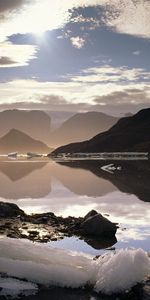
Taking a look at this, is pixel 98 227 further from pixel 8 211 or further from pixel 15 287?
pixel 15 287

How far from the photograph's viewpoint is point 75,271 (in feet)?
54.7

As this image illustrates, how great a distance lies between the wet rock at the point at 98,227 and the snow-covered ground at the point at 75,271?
7.97 meters

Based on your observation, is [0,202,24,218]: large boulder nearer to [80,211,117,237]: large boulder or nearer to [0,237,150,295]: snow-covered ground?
[80,211,117,237]: large boulder

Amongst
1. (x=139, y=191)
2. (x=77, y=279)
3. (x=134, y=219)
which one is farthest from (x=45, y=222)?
(x=139, y=191)

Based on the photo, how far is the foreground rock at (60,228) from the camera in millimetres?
25219

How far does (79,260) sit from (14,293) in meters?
3.70

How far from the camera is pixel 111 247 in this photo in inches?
925

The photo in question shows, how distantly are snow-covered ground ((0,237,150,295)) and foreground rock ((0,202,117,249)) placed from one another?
6.29m

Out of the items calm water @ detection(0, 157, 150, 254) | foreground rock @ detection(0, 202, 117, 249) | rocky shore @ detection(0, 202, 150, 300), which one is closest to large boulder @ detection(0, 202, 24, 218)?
rocky shore @ detection(0, 202, 150, 300)

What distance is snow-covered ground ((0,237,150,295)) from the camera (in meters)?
15.6

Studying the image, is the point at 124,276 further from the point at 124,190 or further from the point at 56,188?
the point at 56,188

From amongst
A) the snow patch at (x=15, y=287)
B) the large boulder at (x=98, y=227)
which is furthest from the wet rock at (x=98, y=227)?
the snow patch at (x=15, y=287)

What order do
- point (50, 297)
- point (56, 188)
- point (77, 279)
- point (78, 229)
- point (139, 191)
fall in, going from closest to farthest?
point (50, 297) < point (77, 279) < point (78, 229) < point (139, 191) < point (56, 188)

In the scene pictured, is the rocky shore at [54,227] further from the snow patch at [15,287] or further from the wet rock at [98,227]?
the snow patch at [15,287]
